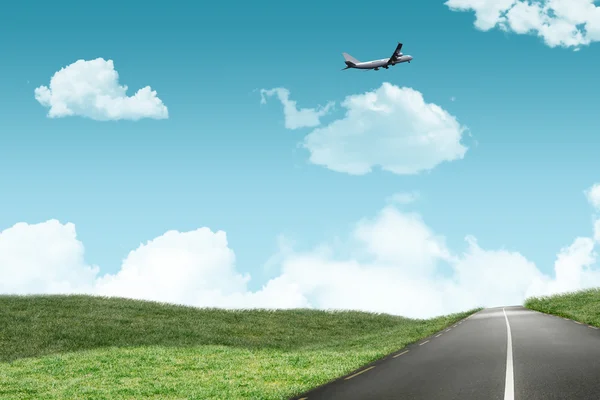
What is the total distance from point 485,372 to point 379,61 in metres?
53.1

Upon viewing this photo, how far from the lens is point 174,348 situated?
91.1ft

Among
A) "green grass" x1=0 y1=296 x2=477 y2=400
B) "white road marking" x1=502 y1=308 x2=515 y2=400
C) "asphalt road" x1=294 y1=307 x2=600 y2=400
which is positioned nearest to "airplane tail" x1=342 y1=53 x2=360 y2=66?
"green grass" x1=0 y1=296 x2=477 y2=400

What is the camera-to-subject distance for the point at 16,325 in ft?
117

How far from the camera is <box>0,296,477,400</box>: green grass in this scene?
16.0m

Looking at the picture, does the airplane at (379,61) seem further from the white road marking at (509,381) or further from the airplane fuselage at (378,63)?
the white road marking at (509,381)

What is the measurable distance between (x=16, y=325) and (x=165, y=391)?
24.8 m

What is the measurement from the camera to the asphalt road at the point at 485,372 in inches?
465

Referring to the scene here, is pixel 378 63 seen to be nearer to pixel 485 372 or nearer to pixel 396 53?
pixel 396 53

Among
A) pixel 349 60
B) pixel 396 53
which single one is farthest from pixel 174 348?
pixel 349 60

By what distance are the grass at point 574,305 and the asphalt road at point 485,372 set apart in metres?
10.3

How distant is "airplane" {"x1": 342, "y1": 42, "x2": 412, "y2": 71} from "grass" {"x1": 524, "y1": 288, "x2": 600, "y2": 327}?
27300mm

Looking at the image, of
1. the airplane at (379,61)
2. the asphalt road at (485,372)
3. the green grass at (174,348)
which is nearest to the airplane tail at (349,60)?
the airplane at (379,61)

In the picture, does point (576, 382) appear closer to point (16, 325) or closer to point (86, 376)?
point (86, 376)

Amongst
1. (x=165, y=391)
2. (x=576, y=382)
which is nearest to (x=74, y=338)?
(x=165, y=391)
